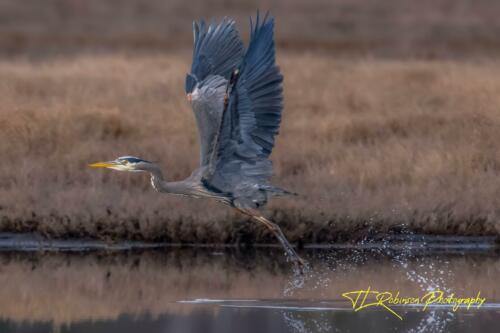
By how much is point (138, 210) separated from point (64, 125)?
361 centimetres

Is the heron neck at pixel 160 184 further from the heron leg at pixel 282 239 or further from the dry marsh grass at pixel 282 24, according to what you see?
the dry marsh grass at pixel 282 24

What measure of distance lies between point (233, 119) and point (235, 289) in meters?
1.56

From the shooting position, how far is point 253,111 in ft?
38.3

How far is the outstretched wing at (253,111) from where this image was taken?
11500 mm

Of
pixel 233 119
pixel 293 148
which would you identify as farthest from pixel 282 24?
pixel 233 119

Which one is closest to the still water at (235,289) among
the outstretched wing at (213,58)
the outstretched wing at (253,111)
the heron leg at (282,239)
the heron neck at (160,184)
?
the heron leg at (282,239)

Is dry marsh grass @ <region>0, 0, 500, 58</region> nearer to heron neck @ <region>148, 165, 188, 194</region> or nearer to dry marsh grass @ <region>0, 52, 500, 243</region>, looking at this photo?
dry marsh grass @ <region>0, 52, 500, 243</region>

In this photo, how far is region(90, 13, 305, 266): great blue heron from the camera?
1158 cm

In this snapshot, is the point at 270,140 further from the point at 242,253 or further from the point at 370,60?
the point at 370,60

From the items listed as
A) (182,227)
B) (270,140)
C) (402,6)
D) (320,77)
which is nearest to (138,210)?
(182,227)

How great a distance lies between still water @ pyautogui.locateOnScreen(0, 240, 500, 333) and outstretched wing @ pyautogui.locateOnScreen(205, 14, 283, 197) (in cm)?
109

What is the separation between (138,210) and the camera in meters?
14.2

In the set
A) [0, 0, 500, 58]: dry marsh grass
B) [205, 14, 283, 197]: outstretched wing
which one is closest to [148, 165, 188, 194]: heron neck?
[205, 14, 283, 197]: outstretched wing

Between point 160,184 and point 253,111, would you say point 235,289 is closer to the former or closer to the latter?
point 160,184
